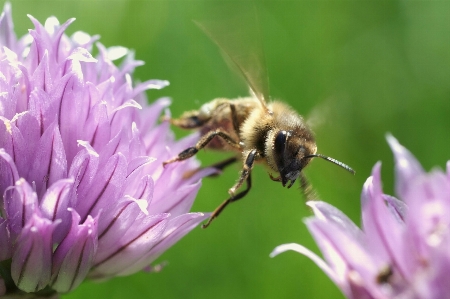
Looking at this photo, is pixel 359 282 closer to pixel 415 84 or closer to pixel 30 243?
pixel 30 243

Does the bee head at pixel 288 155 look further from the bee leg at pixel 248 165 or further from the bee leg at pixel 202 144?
the bee leg at pixel 202 144

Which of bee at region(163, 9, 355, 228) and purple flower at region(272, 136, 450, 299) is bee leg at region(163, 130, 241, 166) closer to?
bee at region(163, 9, 355, 228)

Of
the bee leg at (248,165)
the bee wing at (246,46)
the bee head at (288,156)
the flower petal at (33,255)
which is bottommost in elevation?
the bee head at (288,156)

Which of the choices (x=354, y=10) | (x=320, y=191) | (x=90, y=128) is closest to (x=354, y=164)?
(x=320, y=191)

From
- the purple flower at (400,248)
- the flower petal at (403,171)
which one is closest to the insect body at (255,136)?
the flower petal at (403,171)

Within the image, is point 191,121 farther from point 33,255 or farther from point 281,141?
point 33,255

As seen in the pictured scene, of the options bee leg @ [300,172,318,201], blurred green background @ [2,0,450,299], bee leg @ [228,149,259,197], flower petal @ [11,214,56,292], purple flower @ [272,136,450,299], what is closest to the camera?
purple flower @ [272,136,450,299]

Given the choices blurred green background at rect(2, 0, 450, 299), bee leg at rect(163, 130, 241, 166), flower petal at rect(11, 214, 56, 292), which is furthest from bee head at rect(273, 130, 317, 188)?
blurred green background at rect(2, 0, 450, 299)
